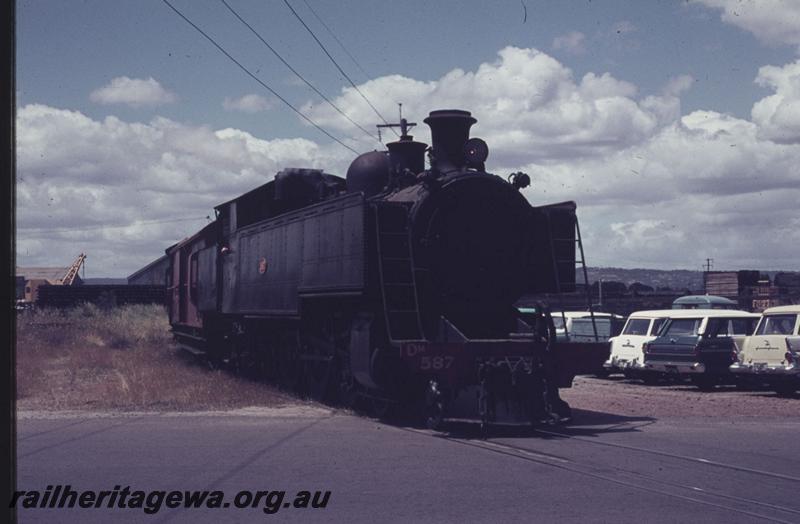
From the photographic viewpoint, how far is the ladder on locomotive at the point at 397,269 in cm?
1219

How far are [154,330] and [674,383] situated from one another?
2182cm

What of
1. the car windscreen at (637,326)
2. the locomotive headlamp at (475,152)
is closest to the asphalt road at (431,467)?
the locomotive headlamp at (475,152)

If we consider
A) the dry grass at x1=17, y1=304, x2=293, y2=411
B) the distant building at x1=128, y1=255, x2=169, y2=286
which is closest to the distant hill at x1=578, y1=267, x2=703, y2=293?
the distant building at x1=128, y1=255, x2=169, y2=286

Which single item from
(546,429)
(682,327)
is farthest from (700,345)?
(546,429)

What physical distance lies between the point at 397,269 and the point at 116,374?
10.4m

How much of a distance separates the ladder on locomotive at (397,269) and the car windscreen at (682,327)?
943cm

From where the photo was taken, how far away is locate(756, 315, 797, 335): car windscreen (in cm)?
1722

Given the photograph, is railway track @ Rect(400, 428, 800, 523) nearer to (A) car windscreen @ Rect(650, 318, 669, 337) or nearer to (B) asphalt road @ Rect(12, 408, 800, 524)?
(B) asphalt road @ Rect(12, 408, 800, 524)

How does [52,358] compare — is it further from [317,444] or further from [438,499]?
[438,499]

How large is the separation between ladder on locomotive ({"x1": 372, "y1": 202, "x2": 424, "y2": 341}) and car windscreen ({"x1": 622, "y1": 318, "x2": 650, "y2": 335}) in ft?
34.5

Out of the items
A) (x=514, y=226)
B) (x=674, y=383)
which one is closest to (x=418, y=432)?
(x=514, y=226)

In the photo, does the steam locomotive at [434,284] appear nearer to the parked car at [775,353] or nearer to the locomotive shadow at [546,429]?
the locomotive shadow at [546,429]

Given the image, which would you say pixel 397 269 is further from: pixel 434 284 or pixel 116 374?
pixel 116 374

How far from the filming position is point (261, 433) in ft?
37.2
